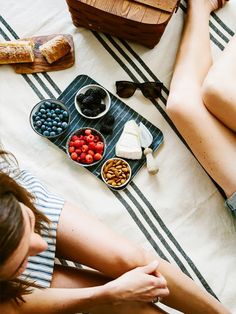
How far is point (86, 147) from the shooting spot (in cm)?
117

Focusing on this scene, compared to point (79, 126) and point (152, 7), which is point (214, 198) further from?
point (152, 7)

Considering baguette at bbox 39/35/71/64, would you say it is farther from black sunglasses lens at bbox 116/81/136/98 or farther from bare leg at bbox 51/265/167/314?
bare leg at bbox 51/265/167/314

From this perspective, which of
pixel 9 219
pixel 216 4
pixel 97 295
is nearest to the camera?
pixel 9 219

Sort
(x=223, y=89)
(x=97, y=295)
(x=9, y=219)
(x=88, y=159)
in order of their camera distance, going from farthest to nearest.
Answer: (x=88, y=159), (x=223, y=89), (x=97, y=295), (x=9, y=219)

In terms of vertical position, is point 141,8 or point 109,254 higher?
point 141,8

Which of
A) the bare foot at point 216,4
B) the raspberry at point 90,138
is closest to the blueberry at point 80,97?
the raspberry at point 90,138

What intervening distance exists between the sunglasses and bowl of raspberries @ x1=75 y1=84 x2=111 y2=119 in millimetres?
45

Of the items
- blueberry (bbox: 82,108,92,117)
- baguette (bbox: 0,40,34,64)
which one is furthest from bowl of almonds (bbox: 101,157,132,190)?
baguette (bbox: 0,40,34,64)

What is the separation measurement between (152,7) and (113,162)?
40 centimetres

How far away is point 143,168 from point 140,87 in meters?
0.22

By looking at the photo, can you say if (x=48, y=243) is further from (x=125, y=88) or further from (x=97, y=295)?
(x=125, y=88)

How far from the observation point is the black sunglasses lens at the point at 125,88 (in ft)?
4.02

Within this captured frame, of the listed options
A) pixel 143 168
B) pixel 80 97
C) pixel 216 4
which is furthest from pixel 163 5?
pixel 143 168

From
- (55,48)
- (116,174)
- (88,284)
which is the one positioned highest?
(55,48)
